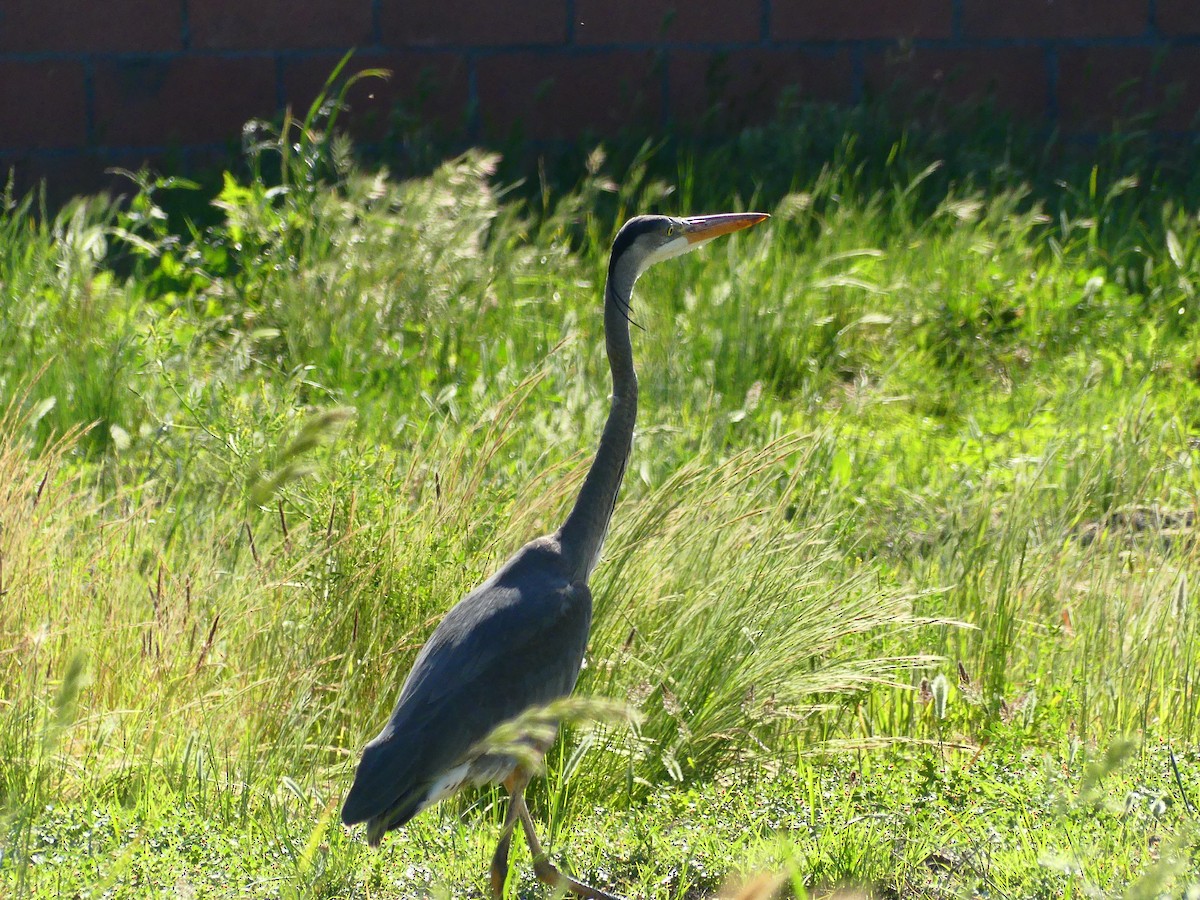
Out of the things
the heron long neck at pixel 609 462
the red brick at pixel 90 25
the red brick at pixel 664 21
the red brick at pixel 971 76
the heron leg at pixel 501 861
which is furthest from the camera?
the red brick at pixel 971 76

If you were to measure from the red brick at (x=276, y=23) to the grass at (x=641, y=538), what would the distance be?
1176mm

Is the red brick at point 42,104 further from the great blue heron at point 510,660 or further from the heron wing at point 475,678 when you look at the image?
the heron wing at point 475,678

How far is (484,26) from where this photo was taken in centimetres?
865

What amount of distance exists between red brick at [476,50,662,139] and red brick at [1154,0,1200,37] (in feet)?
9.58

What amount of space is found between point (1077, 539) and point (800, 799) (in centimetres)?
187

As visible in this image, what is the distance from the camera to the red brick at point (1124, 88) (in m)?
8.80

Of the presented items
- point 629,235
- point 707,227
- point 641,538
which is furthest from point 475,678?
point 707,227

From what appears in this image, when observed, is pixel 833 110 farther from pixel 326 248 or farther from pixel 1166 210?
pixel 326 248

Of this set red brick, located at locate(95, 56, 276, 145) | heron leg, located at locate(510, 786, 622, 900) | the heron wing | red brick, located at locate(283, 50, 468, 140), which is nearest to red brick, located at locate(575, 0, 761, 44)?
red brick, located at locate(283, 50, 468, 140)

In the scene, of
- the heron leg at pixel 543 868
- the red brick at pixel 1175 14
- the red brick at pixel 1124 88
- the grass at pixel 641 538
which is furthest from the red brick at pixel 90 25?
the heron leg at pixel 543 868

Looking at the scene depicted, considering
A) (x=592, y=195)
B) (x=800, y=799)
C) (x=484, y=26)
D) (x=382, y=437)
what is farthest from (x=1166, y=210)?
(x=800, y=799)

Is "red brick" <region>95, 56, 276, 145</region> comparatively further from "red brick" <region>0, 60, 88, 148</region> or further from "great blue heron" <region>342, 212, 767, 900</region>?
"great blue heron" <region>342, 212, 767, 900</region>

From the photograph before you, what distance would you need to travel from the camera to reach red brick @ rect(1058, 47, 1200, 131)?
8.80 m

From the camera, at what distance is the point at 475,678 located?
348 cm
